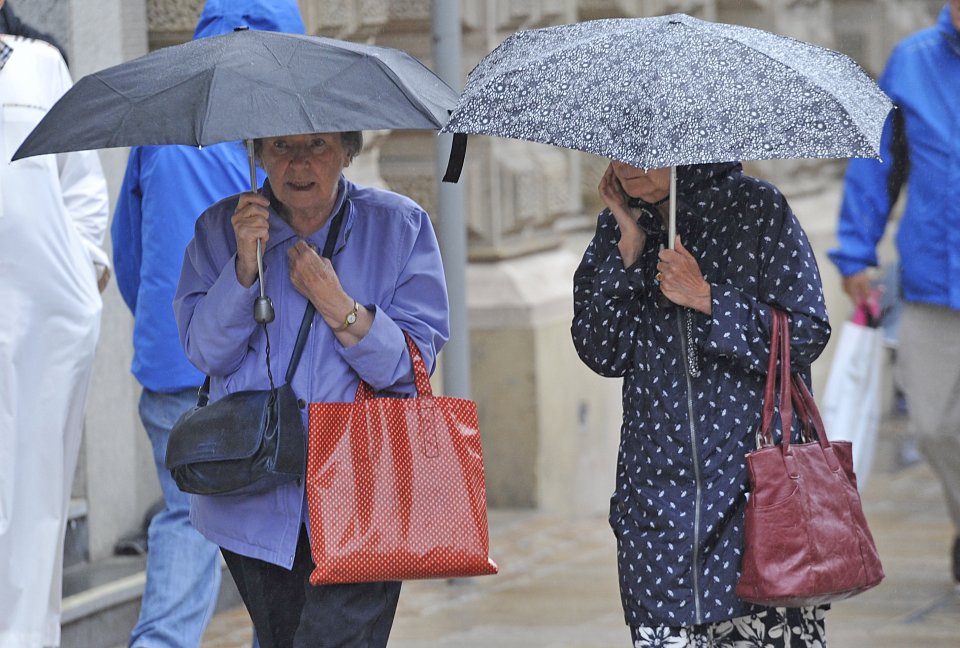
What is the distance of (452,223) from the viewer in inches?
280

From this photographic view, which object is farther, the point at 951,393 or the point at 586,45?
the point at 951,393

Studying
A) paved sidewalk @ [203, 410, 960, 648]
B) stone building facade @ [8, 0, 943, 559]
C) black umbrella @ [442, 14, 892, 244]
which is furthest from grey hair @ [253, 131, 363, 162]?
stone building facade @ [8, 0, 943, 559]

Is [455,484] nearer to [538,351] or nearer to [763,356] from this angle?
[763,356]

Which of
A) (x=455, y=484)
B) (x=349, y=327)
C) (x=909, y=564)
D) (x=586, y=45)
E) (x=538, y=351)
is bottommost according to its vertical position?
(x=909, y=564)

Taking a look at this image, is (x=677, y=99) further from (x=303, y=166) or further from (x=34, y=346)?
Result: (x=34, y=346)

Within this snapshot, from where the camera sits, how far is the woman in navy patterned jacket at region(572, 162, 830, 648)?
4.05m

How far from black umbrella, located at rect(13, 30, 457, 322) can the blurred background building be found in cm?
244

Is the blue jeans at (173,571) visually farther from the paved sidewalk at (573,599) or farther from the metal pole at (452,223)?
the metal pole at (452,223)

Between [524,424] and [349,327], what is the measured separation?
486 centimetres

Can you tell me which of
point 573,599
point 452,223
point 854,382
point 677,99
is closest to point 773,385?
point 677,99

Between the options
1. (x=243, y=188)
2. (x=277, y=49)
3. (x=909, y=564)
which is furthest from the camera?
(x=909, y=564)

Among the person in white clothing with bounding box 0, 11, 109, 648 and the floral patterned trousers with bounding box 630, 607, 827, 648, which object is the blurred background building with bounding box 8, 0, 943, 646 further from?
the floral patterned trousers with bounding box 630, 607, 827, 648

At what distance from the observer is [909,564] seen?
751cm

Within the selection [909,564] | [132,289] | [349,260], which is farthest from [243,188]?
[909,564]
